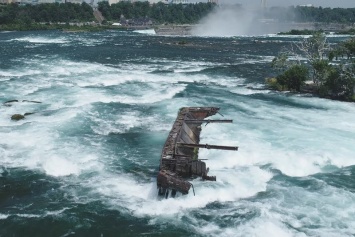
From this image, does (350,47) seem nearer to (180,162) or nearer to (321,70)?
(321,70)

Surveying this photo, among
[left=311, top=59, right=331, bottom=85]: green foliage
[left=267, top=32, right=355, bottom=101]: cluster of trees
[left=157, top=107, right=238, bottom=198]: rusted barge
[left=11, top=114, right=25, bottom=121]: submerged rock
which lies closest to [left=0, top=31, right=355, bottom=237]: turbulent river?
[left=11, top=114, right=25, bottom=121]: submerged rock

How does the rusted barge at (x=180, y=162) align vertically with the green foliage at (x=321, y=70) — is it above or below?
below

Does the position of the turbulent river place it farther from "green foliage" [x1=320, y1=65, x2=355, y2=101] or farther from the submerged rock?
"green foliage" [x1=320, y1=65, x2=355, y2=101]

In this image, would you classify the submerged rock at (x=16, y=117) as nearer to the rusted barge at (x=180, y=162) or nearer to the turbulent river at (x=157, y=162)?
the turbulent river at (x=157, y=162)

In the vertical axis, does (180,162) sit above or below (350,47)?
below

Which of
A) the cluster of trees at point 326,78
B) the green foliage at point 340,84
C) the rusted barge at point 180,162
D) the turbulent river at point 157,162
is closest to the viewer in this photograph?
the turbulent river at point 157,162

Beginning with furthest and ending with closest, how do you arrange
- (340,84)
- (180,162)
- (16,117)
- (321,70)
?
(321,70)
(340,84)
(16,117)
(180,162)

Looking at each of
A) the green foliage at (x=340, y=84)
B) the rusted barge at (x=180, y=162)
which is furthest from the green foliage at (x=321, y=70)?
the rusted barge at (x=180, y=162)

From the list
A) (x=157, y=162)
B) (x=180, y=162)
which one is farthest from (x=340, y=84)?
(x=180, y=162)

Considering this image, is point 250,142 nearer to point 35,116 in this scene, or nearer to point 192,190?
point 192,190
